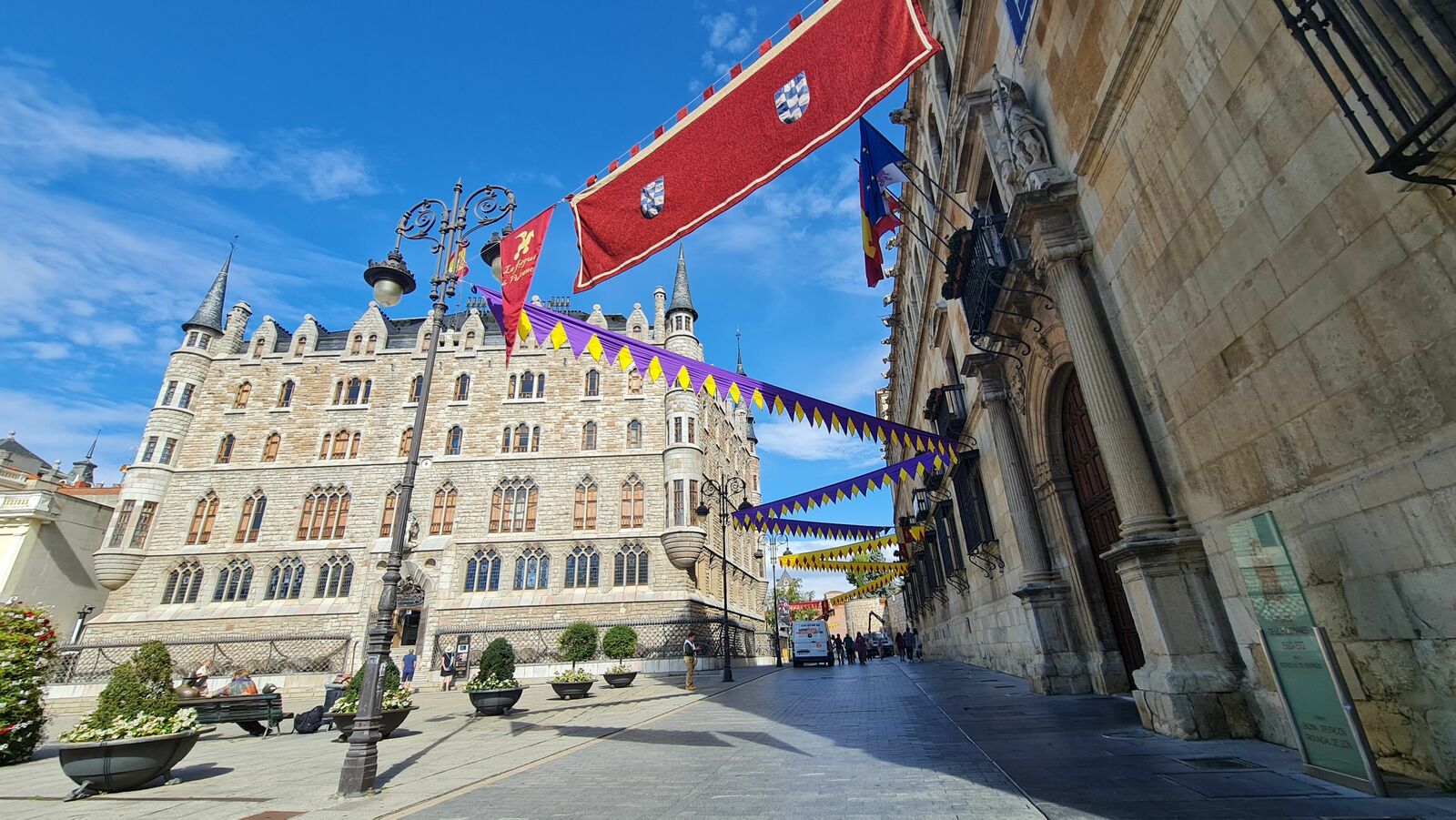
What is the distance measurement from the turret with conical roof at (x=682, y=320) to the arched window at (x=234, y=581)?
25.3m

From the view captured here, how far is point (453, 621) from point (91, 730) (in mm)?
23905

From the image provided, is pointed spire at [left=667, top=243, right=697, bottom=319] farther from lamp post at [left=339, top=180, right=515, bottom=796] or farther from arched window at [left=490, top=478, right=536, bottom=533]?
lamp post at [left=339, top=180, right=515, bottom=796]

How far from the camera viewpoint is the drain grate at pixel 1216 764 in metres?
4.54

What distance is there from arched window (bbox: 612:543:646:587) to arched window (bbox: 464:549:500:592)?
235 inches

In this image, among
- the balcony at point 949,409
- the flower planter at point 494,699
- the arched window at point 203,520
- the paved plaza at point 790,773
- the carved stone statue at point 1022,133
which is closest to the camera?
the paved plaza at point 790,773

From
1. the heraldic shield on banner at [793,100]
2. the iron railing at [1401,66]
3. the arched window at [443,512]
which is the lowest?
the iron railing at [1401,66]

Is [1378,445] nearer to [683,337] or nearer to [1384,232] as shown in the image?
Result: [1384,232]

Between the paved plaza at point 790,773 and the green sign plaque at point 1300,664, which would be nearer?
the green sign plaque at point 1300,664

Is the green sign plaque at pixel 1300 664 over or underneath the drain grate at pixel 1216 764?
over

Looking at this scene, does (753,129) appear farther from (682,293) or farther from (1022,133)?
(682,293)

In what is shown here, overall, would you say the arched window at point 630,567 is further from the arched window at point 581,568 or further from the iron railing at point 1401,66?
the iron railing at point 1401,66

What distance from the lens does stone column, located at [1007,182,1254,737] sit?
224 inches

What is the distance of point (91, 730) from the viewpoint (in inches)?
260

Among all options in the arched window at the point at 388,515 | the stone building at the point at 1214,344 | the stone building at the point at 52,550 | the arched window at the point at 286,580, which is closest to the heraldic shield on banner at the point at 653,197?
the stone building at the point at 1214,344
